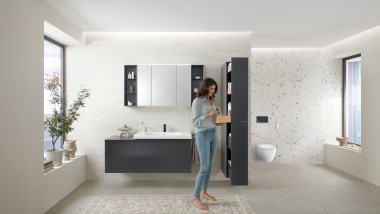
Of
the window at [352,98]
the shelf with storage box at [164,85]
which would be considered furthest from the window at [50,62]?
the window at [352,98]

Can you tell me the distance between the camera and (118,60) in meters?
5.45

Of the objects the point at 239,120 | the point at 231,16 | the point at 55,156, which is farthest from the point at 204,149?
the point at 55,156

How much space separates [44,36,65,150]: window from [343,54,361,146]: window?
616cm

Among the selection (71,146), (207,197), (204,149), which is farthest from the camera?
(71,146)

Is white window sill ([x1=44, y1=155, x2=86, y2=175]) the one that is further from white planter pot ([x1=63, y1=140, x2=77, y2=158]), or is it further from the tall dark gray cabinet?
the tall dark gray cabinet

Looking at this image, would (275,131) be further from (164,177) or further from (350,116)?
(164,177)

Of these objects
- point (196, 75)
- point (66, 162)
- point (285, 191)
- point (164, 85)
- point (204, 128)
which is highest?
point (196, 75)

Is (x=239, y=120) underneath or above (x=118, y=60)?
underneath

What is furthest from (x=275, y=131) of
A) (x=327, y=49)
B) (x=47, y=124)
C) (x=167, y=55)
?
(x=47, y=124)

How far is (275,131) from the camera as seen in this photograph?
7211 millimetres

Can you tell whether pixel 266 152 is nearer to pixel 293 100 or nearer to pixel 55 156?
pixel 293 100

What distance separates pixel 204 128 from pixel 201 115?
192 mm

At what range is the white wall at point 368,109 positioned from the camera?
5188mm

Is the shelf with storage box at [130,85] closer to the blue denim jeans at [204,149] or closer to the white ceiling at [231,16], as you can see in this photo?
the white ceiling at [231,16]
